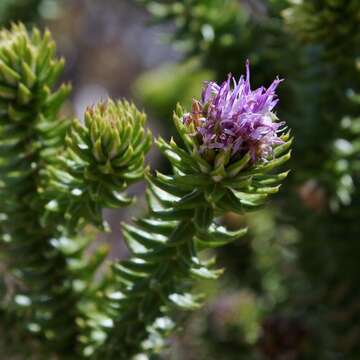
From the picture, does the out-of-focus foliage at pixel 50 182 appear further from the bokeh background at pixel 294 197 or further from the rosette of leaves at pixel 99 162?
the bokeh background at pixel 294 197

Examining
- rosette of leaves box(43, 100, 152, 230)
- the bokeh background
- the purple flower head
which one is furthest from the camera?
the bokeh background

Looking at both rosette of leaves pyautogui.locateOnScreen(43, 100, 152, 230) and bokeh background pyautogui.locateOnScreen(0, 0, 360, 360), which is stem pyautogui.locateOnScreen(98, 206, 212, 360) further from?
bokeh background pyautogui.locateOnScreen(0, 0, 360, 360)

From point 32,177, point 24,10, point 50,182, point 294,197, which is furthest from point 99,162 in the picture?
point 24,10

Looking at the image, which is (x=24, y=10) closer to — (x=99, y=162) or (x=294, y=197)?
(x=294, y=197)

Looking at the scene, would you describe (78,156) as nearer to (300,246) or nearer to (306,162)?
(306,162)

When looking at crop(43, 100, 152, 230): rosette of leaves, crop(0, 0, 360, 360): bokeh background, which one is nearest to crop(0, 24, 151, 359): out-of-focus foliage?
crop(43, 100, 152, 230): rosette of leaves

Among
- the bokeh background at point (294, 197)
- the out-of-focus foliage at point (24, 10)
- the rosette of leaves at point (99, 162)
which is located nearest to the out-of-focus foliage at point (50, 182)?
the rosette of leaves at point (99, 162)
